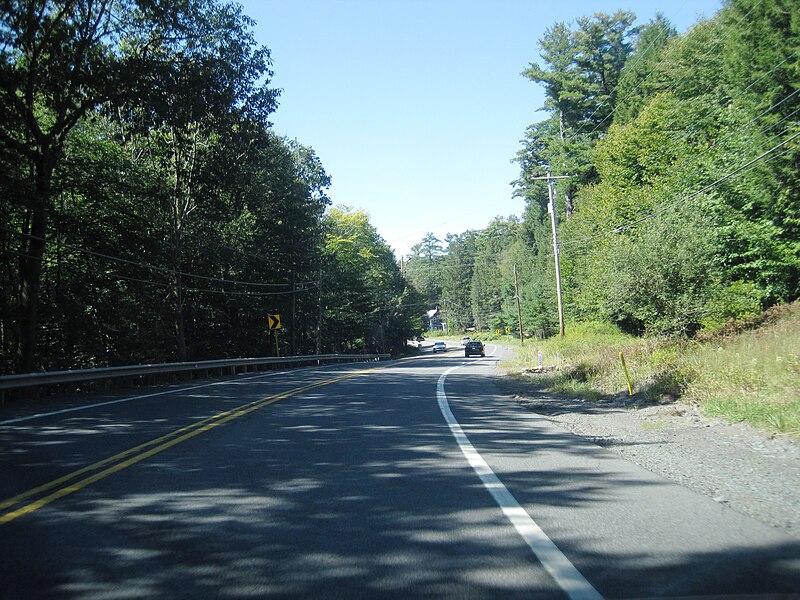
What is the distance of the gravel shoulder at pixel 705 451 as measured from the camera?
5781mm

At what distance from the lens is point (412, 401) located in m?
14.7

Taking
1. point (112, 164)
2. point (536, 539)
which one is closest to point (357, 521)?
point (536, 539)

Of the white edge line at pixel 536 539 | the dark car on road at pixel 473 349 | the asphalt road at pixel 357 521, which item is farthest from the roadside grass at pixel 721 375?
the dark car on road at pixel 473 349

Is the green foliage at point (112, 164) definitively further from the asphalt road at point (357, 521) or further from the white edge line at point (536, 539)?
the white edge line at point (536, 539)

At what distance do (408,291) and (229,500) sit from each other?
83786 millimetres

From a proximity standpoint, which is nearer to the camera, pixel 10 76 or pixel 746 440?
pixel 746 440

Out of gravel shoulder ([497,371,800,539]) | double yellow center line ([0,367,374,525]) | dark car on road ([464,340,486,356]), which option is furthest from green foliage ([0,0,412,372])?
dark car on road ([464,340,486,356])

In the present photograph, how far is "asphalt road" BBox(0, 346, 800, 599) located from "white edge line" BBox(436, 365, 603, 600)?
19 mm

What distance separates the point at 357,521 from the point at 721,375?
9.56 meters

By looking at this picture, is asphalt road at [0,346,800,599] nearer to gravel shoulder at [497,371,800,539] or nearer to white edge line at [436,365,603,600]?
white edge line at [436,365,603,600]

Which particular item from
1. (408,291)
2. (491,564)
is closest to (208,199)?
(491,564)

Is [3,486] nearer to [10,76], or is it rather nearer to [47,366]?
[10,76]

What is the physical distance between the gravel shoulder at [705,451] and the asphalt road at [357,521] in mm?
340

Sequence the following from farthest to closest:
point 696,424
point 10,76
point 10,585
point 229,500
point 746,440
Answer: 1. point 10,76
2. point 696,424
3. point 746,440
4. point 229,500
5. point 10,585
